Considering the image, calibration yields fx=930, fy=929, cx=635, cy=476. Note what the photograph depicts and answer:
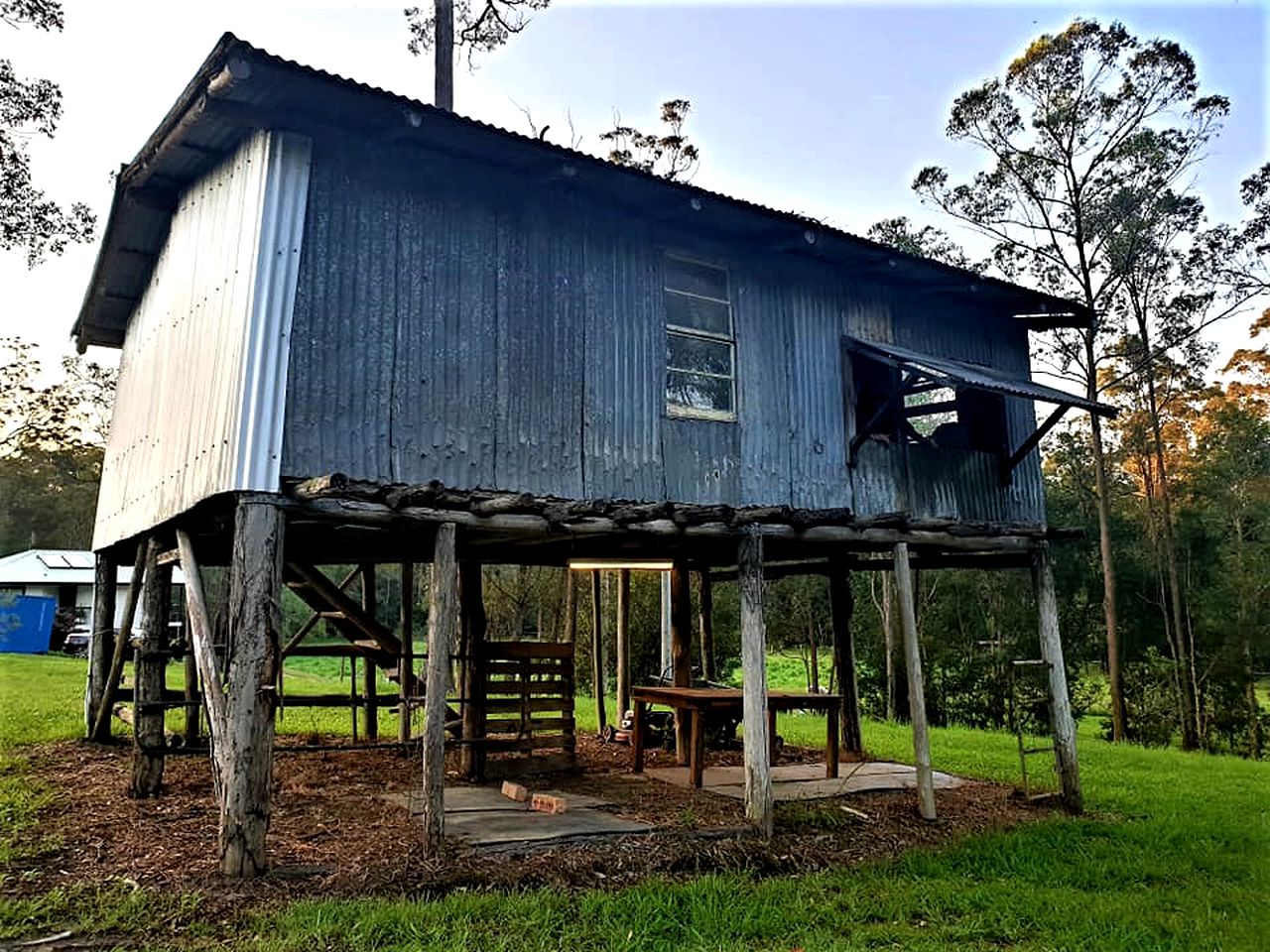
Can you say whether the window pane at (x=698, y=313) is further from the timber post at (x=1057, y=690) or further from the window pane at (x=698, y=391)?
the timber post at (x=1057, y=690)

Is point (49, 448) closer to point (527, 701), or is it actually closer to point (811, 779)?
point (527, 701)

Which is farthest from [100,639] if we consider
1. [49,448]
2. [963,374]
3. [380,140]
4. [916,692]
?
[49,448]

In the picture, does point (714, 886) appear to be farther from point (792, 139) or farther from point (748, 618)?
point (792, 139)

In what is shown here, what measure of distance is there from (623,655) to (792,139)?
27.1 ft

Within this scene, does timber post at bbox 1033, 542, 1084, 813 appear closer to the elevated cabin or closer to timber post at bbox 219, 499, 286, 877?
the elevated cabin

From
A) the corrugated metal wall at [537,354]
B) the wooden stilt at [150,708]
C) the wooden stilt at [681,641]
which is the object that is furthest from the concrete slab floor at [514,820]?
the wooden stilt at [681,641]

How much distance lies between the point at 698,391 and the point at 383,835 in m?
4.71

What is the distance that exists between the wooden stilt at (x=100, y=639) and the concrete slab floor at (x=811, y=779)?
7538 millimetres

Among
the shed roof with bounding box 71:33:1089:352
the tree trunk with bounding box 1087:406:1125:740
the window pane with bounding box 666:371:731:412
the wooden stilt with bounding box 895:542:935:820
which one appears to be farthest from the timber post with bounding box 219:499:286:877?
the tree trunk with bounding box 1087:406:1125:740

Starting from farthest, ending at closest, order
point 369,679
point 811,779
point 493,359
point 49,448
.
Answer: point 49,448 → point 369,679 → point 811,779 → point 493,359

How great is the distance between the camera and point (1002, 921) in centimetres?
605

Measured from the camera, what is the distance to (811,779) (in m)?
10.7

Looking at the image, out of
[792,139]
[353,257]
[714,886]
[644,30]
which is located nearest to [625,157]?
[792,139]

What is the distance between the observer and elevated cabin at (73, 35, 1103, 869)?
22.1 feet
